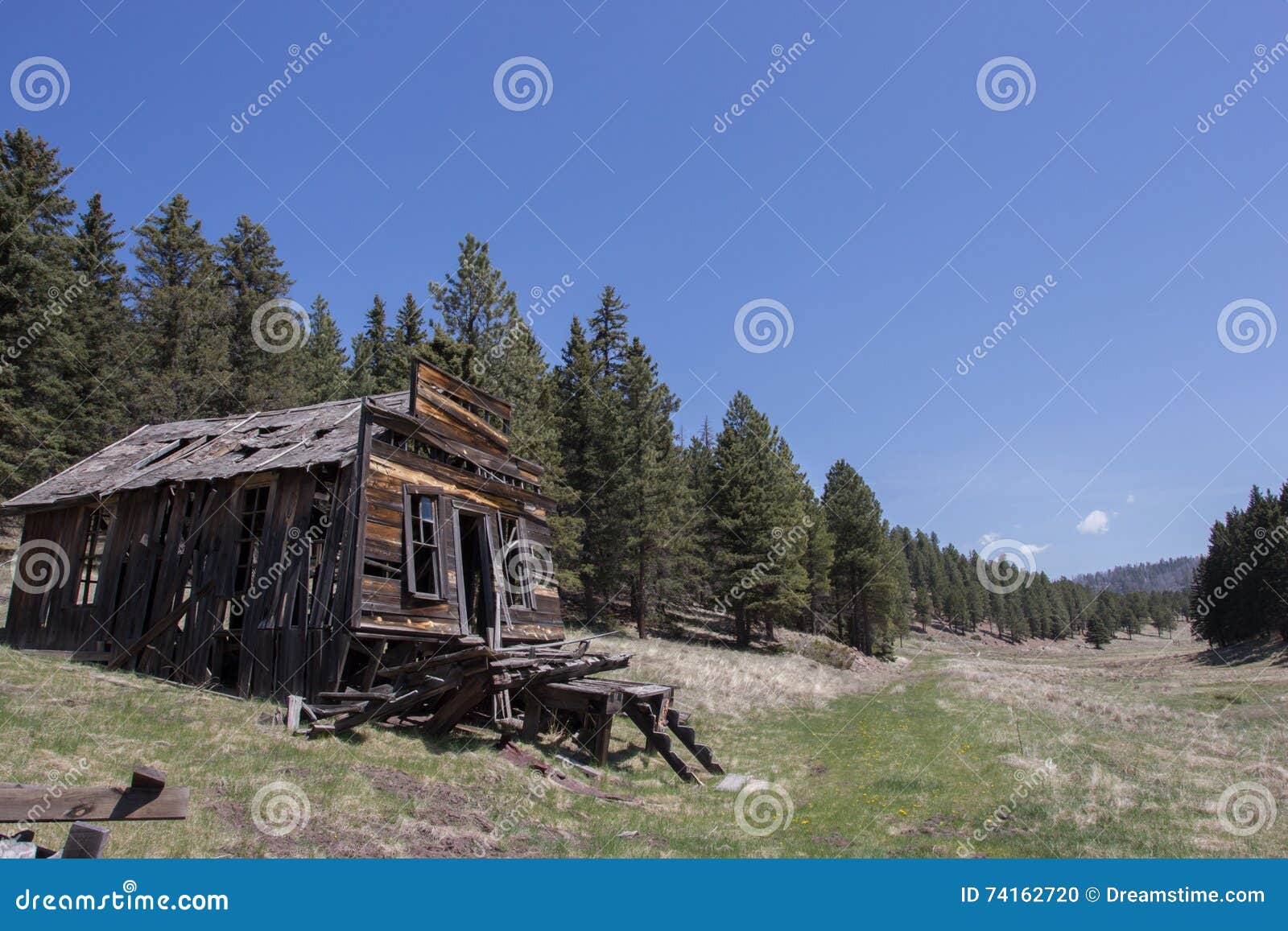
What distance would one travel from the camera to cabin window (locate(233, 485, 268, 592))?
15.3 meters

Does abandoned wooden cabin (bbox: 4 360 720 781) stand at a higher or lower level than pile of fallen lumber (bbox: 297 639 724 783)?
higher

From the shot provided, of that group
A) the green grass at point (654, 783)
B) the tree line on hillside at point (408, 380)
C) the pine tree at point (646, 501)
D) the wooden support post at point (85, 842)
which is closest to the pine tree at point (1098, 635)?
the tree line on hillside at point (408, 380)

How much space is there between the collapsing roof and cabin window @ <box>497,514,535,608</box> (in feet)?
12.4

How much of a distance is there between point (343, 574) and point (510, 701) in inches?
165

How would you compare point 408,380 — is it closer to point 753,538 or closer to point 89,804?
point 753,538

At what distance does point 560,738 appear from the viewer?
1405 cm

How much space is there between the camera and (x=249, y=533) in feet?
51.6

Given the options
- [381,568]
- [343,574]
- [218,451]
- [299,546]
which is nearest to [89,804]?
[343,574]

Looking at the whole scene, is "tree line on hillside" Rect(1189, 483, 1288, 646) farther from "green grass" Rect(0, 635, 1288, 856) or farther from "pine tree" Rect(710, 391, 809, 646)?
"green grass" Rect(0, 635, 1288, 856)

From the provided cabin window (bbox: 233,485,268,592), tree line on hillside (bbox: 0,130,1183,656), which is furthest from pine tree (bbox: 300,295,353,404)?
cabin window (bbox: 233,485,268,592)

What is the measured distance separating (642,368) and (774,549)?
11902 millimetres

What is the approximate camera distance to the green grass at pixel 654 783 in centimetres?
800

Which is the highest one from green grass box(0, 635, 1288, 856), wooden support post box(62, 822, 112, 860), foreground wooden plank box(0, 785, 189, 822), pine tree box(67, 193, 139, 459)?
pine tree box(67, 193, 139, 459)

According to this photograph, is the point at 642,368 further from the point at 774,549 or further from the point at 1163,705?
the point at 1163,705
